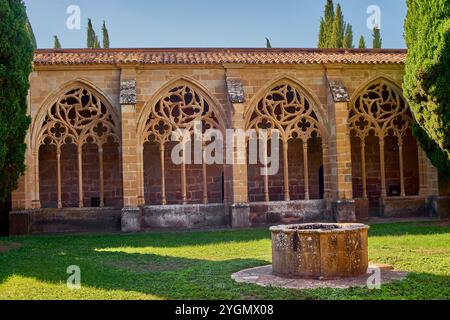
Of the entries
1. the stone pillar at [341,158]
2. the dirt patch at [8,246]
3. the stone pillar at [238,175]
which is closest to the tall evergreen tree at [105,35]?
the stone pillar at [238,175]

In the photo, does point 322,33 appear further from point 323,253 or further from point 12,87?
point 323,253

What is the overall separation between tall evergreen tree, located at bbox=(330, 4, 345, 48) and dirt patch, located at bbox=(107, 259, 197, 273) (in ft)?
68.0

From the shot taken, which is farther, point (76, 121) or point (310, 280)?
point (76, 121)

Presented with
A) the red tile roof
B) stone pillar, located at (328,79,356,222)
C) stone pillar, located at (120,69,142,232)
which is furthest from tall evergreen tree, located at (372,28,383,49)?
stone pillar, located at (120,69,142,232)

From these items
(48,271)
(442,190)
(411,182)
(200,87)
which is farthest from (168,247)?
(411,182)

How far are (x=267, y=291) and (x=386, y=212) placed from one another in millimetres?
9877

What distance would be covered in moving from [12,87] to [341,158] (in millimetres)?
7863

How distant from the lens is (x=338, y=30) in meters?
28.1

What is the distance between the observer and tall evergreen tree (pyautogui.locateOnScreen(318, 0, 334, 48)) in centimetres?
2928

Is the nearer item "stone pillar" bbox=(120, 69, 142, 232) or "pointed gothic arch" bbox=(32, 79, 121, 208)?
"stone pillar" bbox=(120, 69, 142, 232)

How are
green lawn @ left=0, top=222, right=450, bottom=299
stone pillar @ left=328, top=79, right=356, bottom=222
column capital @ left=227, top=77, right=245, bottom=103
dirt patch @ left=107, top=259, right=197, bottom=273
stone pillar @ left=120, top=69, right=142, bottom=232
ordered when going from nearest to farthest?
green lawn @ left=0, top=222, right=450, bottom=299 → dirt patch @ left=107, top=259, right=197, bottom=273 → stone pillar @ left=120, top=69, right=142, bottom=232 → column capital @ left=227, top=77, right=245, bottom=103 → stone pillar @ left=328, top=79, right=356, bottom=222

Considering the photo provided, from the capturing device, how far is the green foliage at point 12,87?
36.0 feet

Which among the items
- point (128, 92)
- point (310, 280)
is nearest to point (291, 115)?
point (128, 92)

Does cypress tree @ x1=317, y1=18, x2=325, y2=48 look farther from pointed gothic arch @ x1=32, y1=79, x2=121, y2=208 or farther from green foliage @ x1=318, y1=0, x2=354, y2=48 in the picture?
pointed gothic arch @ x1=32, y1=79, x2=121, y2=208
